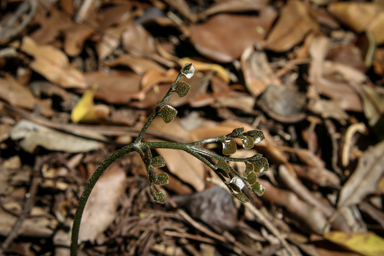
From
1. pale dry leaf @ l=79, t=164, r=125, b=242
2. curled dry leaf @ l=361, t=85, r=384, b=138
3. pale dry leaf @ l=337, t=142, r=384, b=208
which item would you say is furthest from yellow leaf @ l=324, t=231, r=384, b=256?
pale dry leaf @ l=79, t=164, r=125, b=242

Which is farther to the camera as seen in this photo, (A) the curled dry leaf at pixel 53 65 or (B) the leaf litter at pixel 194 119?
(A) the curled dry leaf at pixel 53 65

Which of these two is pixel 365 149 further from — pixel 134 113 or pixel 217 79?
pixel 134 113

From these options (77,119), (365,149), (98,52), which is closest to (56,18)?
(98,52)

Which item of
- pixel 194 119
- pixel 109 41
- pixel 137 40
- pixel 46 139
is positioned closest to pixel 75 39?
pixel 109 41

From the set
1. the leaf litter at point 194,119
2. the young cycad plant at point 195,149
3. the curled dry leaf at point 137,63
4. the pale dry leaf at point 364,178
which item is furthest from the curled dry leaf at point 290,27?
the young cycad plant at point 195,149

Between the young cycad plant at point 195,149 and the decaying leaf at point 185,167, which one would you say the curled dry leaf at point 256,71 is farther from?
the young cycad plant at point 195,149

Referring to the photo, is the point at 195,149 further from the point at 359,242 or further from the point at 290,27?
the point at 290,27

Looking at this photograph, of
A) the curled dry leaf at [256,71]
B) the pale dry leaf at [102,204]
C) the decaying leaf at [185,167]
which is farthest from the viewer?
the curled dry leaf at [256,71]
